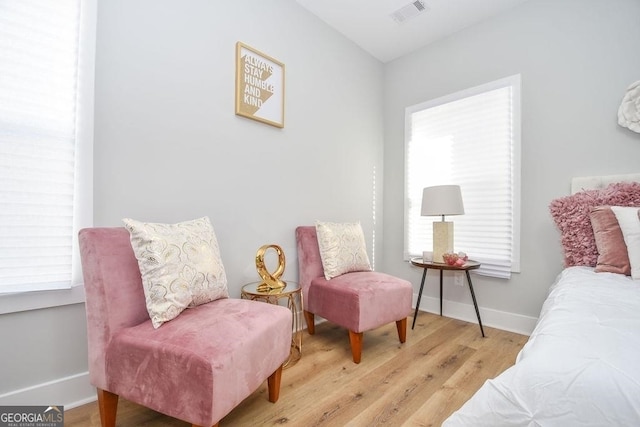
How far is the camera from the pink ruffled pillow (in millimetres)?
1828

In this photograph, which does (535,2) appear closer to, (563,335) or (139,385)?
(563,335)

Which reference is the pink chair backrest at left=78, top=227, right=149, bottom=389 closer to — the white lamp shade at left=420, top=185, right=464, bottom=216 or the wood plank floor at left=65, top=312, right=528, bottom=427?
the wood plank floor at left=65, top=312, right=528, bottom=427

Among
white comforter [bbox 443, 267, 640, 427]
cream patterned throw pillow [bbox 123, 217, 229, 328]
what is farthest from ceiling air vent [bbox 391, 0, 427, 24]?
white comforter [bbox 443, 267, 640, 427]

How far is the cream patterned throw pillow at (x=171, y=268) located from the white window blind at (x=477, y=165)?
2268 millimetres

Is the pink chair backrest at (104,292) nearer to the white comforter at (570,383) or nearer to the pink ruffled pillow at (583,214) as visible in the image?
the white comforter at (570,383)

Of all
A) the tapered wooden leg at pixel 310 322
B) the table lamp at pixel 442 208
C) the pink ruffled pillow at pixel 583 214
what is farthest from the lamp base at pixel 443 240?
the tapered wooden leg at pixel 310 322

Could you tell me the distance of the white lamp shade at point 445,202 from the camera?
2.40 meters

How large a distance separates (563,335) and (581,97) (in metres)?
2.22

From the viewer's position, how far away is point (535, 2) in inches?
94.3

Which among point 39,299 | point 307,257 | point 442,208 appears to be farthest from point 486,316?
point 39,299

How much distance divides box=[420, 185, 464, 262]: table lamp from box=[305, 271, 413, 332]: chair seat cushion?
60 cm

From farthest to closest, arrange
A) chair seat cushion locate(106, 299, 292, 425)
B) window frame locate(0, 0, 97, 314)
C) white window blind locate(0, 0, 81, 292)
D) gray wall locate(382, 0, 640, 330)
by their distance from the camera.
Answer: gray wall locate(382, 0, 640, 330) < window frame locate(0, 0, 97, 314) < white window blind locate(0, 0, 81, 292) < chair seat cushion locate(106, 299, 292, 425)

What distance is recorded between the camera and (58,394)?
1.39 metres

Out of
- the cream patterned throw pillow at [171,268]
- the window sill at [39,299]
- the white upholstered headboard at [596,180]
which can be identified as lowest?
the window sill at [39,299]
